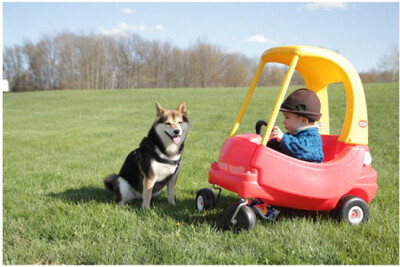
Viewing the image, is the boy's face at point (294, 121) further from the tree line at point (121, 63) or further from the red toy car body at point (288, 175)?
the tree line at point (121, 63)

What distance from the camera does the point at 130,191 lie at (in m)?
4.32

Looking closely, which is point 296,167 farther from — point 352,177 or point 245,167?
point 352,177

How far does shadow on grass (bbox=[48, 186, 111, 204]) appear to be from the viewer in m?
4.30

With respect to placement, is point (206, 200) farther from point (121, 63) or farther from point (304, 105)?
point (121, 63)

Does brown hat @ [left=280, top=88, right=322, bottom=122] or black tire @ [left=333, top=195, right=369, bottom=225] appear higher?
brown hat @ [left=280, top=88, right=322, bottom=122]

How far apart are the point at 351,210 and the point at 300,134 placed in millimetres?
873

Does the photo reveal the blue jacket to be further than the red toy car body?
Yes

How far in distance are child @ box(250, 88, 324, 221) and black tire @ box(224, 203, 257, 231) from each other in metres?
0.23

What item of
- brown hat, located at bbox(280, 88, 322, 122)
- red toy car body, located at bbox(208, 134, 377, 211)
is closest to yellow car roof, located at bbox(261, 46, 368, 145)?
red toy car body, located at bbox(208, 134, 377, 211)

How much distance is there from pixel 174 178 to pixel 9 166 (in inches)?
178

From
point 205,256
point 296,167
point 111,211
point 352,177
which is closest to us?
point 205,256

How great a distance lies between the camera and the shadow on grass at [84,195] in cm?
430

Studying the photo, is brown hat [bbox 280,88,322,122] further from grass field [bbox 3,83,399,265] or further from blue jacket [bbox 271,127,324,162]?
grass field [bbox 3,83,399,265]

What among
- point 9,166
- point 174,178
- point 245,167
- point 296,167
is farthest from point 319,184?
point 9,166
